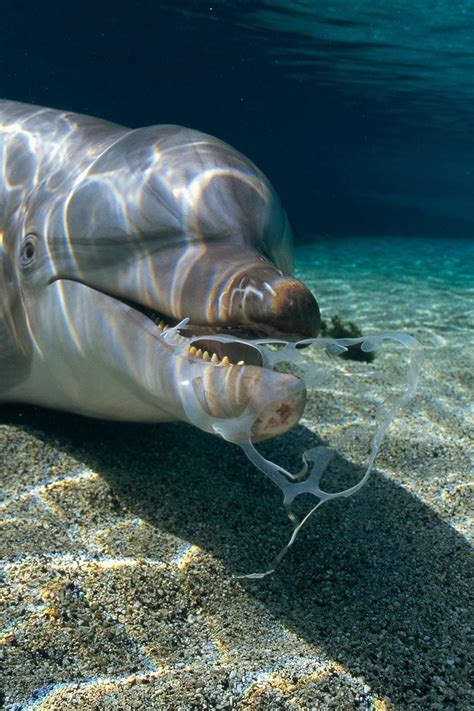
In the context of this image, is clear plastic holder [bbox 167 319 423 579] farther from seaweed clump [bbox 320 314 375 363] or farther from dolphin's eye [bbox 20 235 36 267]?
seaweed clump [bbox 320 314 375 363]

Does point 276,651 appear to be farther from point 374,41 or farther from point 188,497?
point 374,41

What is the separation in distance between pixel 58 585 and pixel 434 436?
285 centimetres

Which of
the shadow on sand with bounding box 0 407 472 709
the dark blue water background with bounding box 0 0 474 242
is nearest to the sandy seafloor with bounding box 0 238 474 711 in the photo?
the shadow on sand with bounding box 0 407 472 709

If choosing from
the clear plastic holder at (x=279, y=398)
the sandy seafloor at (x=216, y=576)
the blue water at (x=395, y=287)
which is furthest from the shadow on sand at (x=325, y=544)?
the blue water at (x=395, y=287)

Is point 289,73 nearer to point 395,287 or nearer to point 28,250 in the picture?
point 395,287

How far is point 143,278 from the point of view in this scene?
7.98 feet

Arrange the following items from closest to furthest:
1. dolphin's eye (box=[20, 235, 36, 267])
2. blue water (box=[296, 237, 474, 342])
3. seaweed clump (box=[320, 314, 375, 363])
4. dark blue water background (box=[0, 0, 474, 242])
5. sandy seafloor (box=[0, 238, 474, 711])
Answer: sandy seafloor (box=[0, 238, 474, 711])
dolphin's eye (box=[20, 235, 36, 267])
seaweed clump (box=[320, 314, 375, 363])
blue water (box=[296, 237, 474, 342])
dark blue water background (box=[0, 0, 474, 242])

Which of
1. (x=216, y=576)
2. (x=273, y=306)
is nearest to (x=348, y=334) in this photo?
(x=216, y=576)

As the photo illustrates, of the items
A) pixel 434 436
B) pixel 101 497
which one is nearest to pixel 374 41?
pixel 434 436

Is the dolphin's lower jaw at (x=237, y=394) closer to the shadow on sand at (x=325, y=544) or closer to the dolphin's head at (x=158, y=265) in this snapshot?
the dolphin's head at (x=158, y=265)

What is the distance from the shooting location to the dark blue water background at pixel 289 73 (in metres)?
23.9

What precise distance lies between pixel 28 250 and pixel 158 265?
105 cm

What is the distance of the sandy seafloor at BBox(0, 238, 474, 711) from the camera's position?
1.84 meters

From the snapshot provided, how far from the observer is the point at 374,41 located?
2480cm
